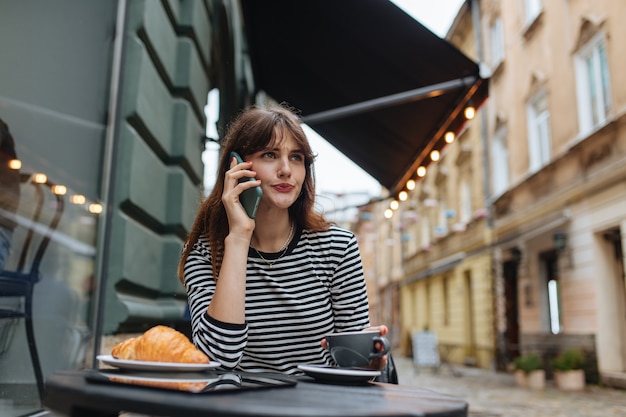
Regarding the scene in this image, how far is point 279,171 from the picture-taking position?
1.74 metres

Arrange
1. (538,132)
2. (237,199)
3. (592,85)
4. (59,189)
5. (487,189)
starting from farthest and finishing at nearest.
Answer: (487,189) < (538,132) < (592,85) < (59,189) < (237,199)

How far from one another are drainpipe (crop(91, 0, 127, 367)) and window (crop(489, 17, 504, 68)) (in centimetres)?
1476

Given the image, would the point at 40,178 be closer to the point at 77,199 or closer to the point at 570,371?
the point at 77,199

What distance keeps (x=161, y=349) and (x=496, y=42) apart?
18.0 m

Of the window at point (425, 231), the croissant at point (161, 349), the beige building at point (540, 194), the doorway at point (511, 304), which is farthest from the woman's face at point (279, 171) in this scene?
the window at point (425, 231)

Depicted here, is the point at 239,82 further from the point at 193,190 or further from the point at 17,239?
the point at 17,239

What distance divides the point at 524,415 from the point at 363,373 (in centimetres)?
671

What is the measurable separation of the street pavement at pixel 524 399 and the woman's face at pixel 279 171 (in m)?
4.96

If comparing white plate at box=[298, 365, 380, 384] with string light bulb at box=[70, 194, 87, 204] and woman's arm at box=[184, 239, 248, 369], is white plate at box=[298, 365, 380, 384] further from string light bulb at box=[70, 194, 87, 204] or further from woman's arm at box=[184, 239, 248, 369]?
string light bulb at box=[70, 194, 87, 204]

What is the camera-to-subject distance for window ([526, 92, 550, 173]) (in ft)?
45.3

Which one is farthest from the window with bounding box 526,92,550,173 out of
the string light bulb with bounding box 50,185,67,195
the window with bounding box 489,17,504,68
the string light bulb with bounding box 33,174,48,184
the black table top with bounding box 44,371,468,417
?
the black table top with bounding box 44,371,468,417

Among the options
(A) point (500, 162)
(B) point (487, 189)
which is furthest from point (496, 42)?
(B) point (487, 189)

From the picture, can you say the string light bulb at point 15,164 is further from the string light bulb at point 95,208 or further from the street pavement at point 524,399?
the street pavement at point 524,399

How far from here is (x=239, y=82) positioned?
7.36 meters
